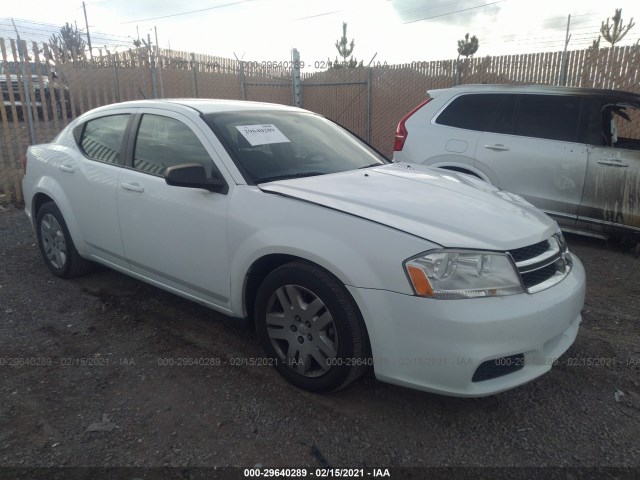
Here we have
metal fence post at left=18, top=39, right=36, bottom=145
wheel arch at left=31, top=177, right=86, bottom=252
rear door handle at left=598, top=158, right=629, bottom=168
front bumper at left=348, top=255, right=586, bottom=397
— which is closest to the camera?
front bumper at left=348, top=255, right=586, bottom=397

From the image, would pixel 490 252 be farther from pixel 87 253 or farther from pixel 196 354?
pixel 87 253

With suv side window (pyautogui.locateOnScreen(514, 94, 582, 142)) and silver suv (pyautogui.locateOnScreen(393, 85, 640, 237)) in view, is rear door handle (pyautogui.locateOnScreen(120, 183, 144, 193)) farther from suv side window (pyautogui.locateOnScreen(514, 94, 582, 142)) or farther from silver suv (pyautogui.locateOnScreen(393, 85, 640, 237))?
suv side window (pyautogui.locateOnScreen(514, 94, 582, 142))

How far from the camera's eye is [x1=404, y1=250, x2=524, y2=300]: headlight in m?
2.33

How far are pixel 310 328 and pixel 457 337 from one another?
0.80 m

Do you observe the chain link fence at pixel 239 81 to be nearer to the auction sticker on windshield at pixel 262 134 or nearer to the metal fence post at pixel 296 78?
the metal fence post at pixel 296 78

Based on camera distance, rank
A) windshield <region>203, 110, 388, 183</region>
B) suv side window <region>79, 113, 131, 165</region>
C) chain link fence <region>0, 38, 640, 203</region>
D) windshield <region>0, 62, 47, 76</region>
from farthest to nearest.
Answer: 1. chain link fence <region>0, 38, 640, 203</region>
2. windshield <region>0, 62, 47, 76</region>
3. suv side window <region>79, 113, 131, 165</region>
4. windshield <region>203, 110, 388, 183</region>

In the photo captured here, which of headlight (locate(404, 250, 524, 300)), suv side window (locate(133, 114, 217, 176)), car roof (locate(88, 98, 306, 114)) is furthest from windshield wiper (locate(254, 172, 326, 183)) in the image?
headlight (locate(404, 250, 524, 300))

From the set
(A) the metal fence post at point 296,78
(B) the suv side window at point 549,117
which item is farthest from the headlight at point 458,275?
(A) the metal fence post at point 296,78

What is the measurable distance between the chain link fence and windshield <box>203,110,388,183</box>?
4.97m

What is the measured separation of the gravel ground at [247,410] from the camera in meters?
2.40

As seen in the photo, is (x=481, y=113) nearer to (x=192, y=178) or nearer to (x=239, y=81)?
(x=192, y=178)

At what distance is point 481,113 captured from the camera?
237 inches

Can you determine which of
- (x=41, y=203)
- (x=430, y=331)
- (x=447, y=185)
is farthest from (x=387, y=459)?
(x=41, y=203)

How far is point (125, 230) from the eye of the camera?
12.2 feet
